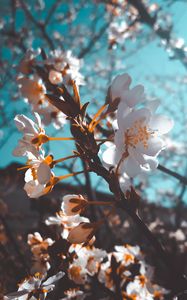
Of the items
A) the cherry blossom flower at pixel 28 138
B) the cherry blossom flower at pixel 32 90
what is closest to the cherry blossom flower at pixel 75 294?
the cherry blossom flower at pixel 28 138

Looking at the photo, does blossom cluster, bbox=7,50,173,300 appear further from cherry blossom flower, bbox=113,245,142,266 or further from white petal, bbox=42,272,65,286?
cherry blossom flower, bbox=113,245,142,266

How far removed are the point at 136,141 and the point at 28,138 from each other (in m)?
0.31

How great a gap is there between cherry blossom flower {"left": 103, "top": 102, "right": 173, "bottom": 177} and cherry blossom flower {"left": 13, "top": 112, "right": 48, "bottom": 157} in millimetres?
191

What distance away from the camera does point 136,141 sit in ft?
2.84

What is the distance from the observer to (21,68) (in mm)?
1897

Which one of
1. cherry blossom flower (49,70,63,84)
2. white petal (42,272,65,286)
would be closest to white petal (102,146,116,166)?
white petal (42,272,65,286)

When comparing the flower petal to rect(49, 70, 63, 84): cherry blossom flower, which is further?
rect(49, 70, 63, 84): cherry blossom flower

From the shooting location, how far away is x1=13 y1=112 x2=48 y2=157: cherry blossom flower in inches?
32.3

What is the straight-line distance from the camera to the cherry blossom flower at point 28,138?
2.69 feet

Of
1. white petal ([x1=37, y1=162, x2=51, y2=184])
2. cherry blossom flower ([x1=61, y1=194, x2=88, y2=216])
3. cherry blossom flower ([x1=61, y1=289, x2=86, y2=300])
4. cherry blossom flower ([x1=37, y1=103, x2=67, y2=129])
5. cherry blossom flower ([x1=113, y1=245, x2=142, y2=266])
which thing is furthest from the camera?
cherry blossom flower ([x1=37, y1=103, x2=67, y2=129])

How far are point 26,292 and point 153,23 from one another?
10.2 ft

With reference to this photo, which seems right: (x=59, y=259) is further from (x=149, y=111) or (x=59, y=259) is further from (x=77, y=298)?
(x=149, y=111)

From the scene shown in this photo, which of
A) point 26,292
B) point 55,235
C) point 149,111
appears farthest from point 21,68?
point 26,292

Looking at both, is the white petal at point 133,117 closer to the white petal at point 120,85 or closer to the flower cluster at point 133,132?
the flower cluster at point 133,132
